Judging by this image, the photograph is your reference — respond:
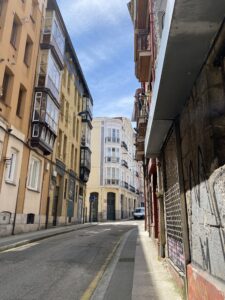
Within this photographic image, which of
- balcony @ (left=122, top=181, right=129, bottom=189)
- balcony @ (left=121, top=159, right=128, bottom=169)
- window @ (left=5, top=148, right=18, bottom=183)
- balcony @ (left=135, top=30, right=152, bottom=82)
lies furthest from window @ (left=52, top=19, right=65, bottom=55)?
balcony @ (left=122, top=181, right=129, bottom=189)

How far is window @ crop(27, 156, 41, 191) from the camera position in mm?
18281

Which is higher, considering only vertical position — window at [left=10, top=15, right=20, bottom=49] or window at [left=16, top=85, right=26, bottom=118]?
window at [left=10, top=15, right=20, bottom=49]

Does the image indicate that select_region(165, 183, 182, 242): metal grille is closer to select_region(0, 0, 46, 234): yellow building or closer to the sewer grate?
the sewer grate

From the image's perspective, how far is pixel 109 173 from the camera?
49.8 m

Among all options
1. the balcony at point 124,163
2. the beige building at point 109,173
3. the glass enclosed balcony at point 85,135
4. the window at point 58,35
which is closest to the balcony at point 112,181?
the beige building at point 109,173

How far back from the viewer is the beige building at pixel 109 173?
4738 centimetres

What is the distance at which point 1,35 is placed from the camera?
1480 centimetres

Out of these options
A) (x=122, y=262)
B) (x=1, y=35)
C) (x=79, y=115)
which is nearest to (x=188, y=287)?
(x=122, y=262)

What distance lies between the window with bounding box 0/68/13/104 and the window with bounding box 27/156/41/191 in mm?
4580

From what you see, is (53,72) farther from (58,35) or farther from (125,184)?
(125,184)

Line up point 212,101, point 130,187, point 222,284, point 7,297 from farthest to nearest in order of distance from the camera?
point 130,187
point 7,297
point 212,101
point 222,284

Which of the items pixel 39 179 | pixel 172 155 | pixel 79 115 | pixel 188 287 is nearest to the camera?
pixel 188 287

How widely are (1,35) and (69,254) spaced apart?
12045 millimetres

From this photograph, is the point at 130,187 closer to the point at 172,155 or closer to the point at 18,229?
the point at 18,229
